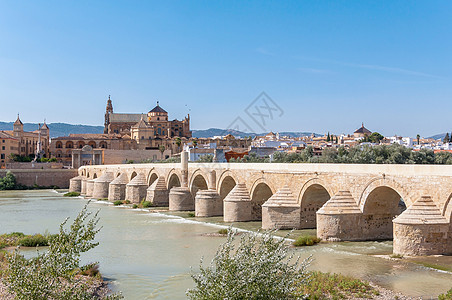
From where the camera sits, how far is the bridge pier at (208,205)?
77.0ft

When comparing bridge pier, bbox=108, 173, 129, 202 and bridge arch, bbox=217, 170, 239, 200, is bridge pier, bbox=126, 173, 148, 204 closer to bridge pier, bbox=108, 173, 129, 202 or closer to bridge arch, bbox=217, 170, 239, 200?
bridge pier, bbox=108, 173, 129, 202

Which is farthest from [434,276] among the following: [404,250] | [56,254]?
[56,254]

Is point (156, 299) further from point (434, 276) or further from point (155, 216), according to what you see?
point (155, 216)

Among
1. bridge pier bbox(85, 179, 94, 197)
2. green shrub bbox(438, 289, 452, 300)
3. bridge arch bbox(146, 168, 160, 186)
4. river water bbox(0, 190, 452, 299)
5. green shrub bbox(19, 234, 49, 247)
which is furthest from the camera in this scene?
bridge pier bbox(85, 179, 94, 197)

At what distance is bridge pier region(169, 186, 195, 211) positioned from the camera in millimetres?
26734

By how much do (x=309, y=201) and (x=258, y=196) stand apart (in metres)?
3.53

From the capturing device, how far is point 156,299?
10188mm

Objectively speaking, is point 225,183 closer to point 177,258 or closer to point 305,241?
point 305,241

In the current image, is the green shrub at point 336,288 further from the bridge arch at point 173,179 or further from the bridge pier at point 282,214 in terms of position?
the bridge arch at point 173,179

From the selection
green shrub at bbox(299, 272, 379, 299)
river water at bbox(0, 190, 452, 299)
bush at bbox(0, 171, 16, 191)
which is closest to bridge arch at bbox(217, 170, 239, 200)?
river water at bbox(0, 190, 452, 299)

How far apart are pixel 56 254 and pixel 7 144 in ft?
222

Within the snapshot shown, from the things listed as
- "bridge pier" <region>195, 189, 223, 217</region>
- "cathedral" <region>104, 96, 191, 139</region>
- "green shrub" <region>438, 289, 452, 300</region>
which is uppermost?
"cathedral" <region>104, 96, 191, 139</region>

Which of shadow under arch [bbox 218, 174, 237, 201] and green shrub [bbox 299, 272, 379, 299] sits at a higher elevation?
shadow under arch [bbox 218, 174, 237, 201]

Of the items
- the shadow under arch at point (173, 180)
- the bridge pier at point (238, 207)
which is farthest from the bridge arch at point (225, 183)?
the shadow under arch at point (173, 180)
